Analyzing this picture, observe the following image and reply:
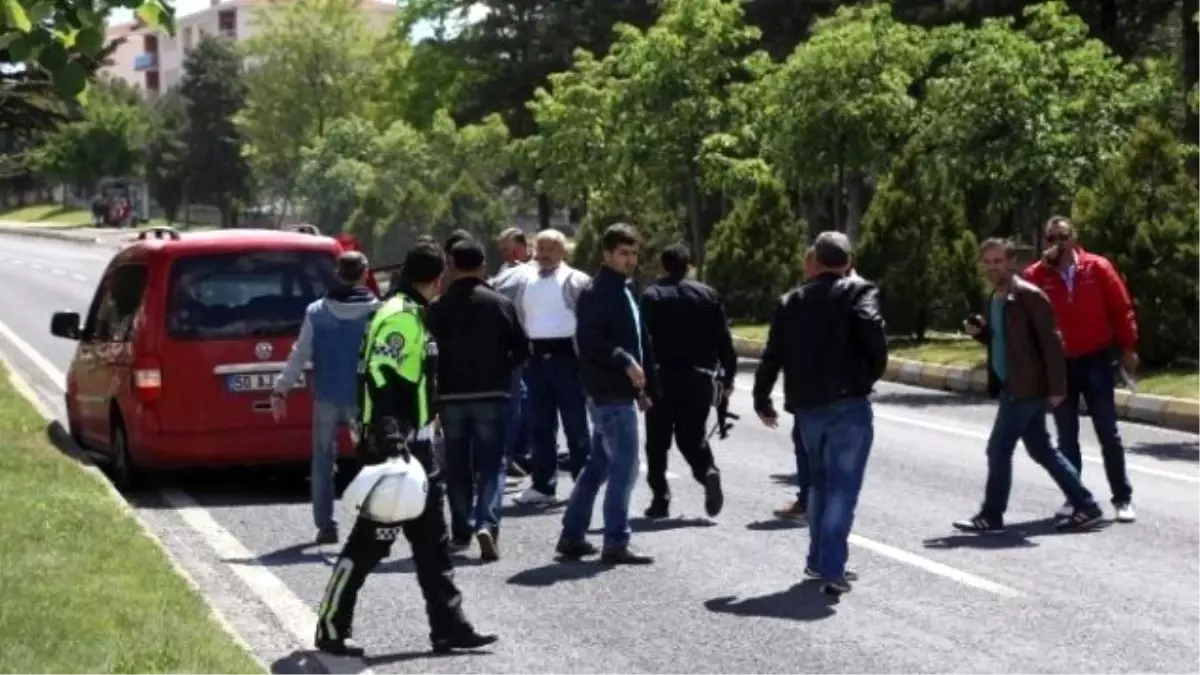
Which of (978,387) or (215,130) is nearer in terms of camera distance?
(978,387)

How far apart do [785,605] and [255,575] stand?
282 centimetres

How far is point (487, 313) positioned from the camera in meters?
11.8

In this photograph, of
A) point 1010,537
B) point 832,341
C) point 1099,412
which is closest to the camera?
point 832,341

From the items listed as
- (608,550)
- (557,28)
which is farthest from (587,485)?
(557,28)

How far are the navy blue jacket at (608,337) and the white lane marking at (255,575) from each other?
193 centimetres

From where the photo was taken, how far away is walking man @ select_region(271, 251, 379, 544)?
12453 millimetres

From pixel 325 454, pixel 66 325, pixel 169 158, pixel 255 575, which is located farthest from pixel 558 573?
pixel 169 158

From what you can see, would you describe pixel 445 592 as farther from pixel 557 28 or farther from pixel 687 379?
pixel 557 28

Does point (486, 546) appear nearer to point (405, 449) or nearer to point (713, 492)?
point (713, 492)

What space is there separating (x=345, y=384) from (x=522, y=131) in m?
55.5

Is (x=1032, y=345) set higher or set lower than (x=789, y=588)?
higher

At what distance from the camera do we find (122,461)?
15.4 m

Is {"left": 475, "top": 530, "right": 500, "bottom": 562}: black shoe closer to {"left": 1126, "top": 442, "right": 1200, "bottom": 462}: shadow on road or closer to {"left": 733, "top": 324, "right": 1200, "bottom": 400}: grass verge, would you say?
{"left": 1126, "top": 442, "right": 1200, "bottom": 462}: shadow on road

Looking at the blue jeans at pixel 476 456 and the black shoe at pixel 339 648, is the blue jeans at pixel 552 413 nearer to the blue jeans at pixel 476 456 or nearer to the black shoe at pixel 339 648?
the blue jeans at pixel 476 456
